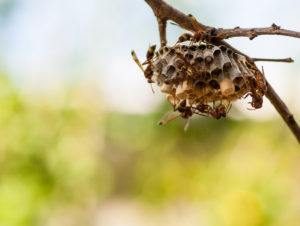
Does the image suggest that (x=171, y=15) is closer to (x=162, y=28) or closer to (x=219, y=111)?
(x=162, y=28)

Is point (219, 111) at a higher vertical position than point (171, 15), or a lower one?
lower

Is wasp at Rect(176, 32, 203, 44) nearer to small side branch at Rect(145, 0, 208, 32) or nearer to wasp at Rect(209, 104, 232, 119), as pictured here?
small side branch at Rect(145, 0, 208, 32)

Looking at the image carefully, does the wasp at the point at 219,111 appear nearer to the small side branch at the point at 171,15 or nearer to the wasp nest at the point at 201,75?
the wasp nest at the point at 201,75

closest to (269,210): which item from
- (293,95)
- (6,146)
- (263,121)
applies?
(293,95)

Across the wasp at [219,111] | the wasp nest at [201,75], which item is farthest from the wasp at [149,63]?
the wasp at [219,111]

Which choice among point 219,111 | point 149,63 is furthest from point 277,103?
point 149,63

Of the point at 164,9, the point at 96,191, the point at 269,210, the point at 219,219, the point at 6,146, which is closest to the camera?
the point at 164,9

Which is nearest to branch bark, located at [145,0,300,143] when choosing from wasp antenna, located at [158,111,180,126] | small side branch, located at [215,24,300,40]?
small side branch, located at [215,24,300,40]

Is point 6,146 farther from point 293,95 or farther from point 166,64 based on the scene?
point 166,64

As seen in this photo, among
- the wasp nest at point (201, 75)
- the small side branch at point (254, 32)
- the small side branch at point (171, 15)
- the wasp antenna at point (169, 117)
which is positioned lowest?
the wasp antenna at point (169, 117)
